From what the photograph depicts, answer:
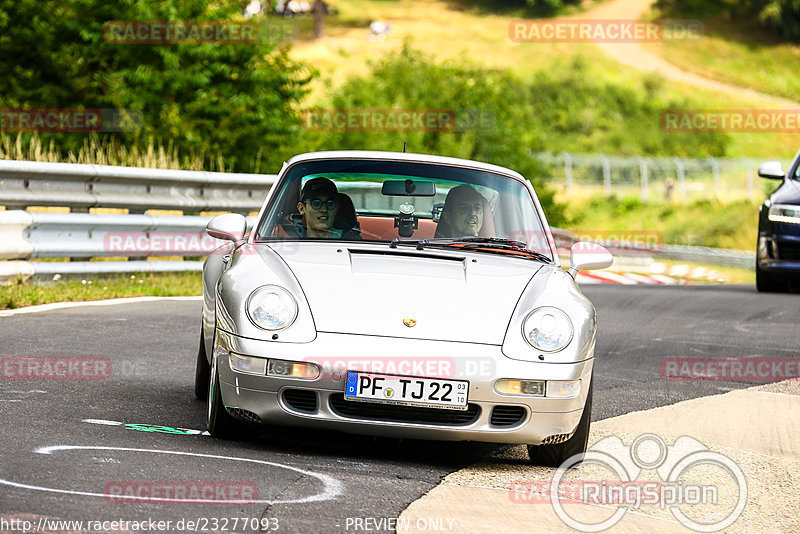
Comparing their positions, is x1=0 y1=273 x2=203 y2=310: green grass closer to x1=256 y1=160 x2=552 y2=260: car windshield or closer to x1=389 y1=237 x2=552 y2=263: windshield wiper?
x1=256 y1=160 x2=552 y2=260: car windshield

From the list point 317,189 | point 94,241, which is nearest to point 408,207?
point 317,189

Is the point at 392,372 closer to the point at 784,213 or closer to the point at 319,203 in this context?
the point at 319,203

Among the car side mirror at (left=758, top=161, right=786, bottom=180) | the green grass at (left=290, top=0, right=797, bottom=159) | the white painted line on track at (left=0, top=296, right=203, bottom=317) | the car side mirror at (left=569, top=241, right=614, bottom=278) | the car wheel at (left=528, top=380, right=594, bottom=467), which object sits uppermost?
the green grass at (left=290, top=0, right=797, bottom=159)

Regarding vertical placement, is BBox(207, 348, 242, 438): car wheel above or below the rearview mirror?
below

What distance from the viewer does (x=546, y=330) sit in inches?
219

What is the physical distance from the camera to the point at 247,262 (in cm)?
594

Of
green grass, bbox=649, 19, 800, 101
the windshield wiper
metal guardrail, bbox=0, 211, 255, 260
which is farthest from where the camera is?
green grass, bbox=649, 19, 800, 101

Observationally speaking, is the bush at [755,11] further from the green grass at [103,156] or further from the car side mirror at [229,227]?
the car side mirror at [229,227]

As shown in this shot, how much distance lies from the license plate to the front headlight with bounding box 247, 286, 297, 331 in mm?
368

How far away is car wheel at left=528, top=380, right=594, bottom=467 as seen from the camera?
568 cm

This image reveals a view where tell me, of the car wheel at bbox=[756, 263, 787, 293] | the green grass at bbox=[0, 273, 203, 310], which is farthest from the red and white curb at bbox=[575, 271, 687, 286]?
the green grass at bbox=[0, 273, 203, 310]

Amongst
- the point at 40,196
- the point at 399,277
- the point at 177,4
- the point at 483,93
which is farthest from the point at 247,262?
the point at 483,93

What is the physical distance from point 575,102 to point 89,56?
4947 cm

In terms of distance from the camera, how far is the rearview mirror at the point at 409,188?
684 centimetres
